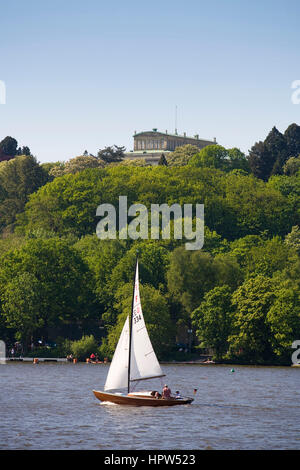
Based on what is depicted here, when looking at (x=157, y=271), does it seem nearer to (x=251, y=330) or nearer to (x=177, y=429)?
(x=251, y=330)

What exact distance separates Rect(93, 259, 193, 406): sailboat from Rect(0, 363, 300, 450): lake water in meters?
0.89

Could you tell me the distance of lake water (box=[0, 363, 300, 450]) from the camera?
65438mm

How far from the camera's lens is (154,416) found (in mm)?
77562

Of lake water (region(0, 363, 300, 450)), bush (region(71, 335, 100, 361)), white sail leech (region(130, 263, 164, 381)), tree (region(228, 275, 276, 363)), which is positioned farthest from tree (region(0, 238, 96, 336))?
white sail leech (region(130, 263, 164, 381))

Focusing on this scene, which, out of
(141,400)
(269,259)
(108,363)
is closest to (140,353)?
(141,400)

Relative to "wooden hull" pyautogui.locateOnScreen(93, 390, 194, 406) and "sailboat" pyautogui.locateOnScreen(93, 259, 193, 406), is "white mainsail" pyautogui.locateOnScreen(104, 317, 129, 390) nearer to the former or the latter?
"sailboat" pyautogui.locateOnScreen(93, 259, 193, 406)

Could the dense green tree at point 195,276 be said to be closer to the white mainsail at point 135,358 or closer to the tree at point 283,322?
the tree at point 283,322

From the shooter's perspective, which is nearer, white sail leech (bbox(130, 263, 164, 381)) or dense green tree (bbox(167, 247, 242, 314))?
white sail leech (bbox(130, 263, 164, 381))

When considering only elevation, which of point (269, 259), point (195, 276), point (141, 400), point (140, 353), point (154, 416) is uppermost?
point (269, 259)

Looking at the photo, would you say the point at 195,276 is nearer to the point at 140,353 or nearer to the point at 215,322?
the point at 215,322

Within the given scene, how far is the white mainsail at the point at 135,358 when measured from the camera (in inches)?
3214

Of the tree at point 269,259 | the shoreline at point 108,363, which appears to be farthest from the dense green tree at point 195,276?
the tree at point 269,259

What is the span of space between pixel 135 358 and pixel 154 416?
590 centimetres

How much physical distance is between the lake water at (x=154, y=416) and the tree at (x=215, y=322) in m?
21.2
